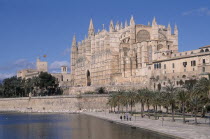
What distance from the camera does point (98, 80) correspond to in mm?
109125

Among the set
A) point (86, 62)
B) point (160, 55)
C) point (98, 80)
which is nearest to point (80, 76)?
point (86, 62)

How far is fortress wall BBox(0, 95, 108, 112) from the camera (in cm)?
8331

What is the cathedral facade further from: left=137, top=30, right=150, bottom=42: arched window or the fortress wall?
the fortress wall

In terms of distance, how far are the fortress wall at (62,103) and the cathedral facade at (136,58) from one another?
417 inches

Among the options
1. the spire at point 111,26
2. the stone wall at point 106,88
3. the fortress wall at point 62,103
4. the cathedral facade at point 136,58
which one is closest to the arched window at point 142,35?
the cathedral facade at point 136,58

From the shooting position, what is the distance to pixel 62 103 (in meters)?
86.8

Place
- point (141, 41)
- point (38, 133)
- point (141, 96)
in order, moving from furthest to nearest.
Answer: point (141, 41) < point (141, 96) < point (38, 133)

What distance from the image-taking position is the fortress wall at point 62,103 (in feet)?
273

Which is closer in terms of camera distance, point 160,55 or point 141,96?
point 141,96

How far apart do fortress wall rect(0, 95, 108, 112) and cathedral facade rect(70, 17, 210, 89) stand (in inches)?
417

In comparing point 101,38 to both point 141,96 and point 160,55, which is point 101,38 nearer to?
point 160,55

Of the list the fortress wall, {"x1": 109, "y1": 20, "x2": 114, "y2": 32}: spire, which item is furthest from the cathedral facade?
the fortress wall

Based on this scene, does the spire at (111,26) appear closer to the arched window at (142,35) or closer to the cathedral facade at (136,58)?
the cathedral facade at (136,58)

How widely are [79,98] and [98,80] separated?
25.7 meters
